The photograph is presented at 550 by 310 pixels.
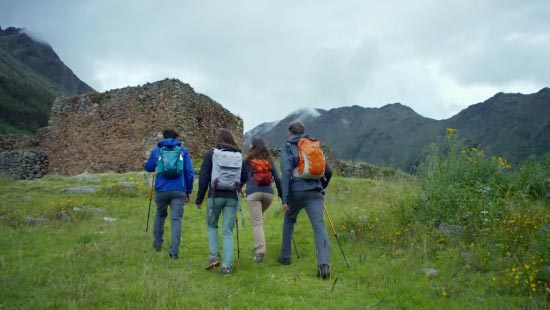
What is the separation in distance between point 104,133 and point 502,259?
1745 cm

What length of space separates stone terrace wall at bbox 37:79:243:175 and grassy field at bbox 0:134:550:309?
8.83 meters

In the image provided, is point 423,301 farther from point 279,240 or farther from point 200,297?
point 279,240

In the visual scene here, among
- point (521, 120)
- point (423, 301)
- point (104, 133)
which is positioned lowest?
point (423, 301)

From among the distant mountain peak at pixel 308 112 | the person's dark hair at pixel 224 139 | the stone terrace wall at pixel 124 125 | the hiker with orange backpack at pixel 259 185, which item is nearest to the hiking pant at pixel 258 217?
the hiker with orange backpack at pixel 259 185

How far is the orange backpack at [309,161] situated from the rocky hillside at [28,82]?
4459cm

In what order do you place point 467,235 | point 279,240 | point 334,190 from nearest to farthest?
point 467,235 → point 279,240 → point 334,190

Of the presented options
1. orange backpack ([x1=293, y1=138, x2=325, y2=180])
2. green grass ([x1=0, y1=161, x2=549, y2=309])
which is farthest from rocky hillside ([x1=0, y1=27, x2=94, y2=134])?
orange backpack ([x1=293, y1=138, x2=325, y2=180])

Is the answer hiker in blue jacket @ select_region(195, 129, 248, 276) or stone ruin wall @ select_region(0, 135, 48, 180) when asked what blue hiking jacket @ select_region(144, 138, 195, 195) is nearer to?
hiker in blue jacket @ select_region(195, 129, 248, 276)

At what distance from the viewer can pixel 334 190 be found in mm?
14344

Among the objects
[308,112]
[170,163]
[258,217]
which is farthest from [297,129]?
[308,112]

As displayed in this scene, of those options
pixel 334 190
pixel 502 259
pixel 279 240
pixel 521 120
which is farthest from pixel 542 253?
pixel 521 120

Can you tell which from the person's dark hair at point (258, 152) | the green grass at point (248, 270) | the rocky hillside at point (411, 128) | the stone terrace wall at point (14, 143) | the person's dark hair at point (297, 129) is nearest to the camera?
the green grass at point (248, 270)

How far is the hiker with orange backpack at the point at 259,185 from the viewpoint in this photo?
6039 millimetres

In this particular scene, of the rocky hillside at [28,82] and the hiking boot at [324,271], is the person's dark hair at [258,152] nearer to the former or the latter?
the hiking boot at [324,271]
